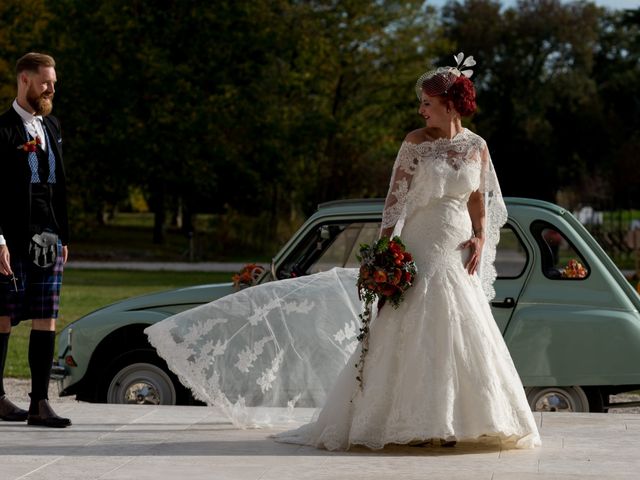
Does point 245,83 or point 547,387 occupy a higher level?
point 245,83

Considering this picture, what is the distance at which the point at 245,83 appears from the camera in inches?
1645

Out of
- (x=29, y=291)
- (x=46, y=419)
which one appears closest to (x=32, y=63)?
(x=29, y=291)

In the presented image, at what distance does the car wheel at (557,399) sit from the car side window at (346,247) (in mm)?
1512

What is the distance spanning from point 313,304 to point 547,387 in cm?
172

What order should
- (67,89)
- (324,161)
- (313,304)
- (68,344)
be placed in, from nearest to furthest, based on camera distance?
(313,304) < (68,344) < (67,89) < (324,161)

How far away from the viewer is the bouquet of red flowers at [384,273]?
6.77 metres

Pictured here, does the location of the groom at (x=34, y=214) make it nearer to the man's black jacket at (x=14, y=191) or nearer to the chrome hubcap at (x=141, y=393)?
the man's black jacket at (x=14, y=191)

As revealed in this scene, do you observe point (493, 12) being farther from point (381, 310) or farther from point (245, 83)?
point (381, 310)

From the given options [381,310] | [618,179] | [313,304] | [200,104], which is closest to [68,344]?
[313,304]

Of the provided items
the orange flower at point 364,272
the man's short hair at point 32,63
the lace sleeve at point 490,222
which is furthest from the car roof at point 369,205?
the man's short hair at point 32,63

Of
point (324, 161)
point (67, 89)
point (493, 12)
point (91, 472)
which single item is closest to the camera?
point (91, 472)

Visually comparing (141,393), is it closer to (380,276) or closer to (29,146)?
(29,146)

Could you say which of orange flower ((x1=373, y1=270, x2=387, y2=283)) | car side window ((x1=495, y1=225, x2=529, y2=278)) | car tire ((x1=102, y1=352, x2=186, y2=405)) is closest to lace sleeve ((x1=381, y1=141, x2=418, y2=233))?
orange flower ((x1=373, y1=270, x2=387, y2=283))

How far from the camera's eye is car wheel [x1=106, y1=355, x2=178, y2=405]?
8.89 m
